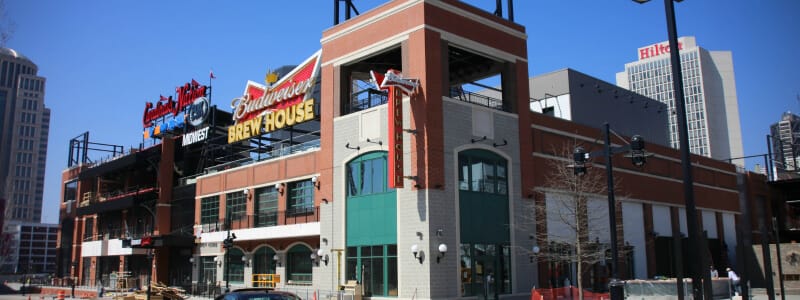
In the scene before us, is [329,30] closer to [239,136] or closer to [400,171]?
[400,171]

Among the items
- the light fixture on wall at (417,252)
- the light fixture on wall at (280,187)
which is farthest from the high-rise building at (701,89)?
the light fixture on wall at (417,252)

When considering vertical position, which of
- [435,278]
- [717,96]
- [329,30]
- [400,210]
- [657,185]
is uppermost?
[717,96]

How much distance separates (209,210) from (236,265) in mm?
5718

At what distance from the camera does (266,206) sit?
43.6 meters

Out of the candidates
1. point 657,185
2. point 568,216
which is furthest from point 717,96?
point 568,216

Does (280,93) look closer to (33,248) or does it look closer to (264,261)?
(264,261)

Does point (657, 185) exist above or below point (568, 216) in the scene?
above

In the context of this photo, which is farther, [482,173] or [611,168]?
[482,173]

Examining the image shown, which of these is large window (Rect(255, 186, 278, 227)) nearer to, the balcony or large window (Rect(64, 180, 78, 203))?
the balcony

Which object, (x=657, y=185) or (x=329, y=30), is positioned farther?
(x=657, y=185)

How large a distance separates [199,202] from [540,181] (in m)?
26.7

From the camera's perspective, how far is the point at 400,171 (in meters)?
30.8

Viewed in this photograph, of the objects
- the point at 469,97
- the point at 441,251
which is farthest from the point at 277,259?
the point at 469,97

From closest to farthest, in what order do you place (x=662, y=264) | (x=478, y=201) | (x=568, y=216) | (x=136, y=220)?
(x=478, y=201) < (x=568, y=216) < (x=662, y=264) < (x=136, y=220)
